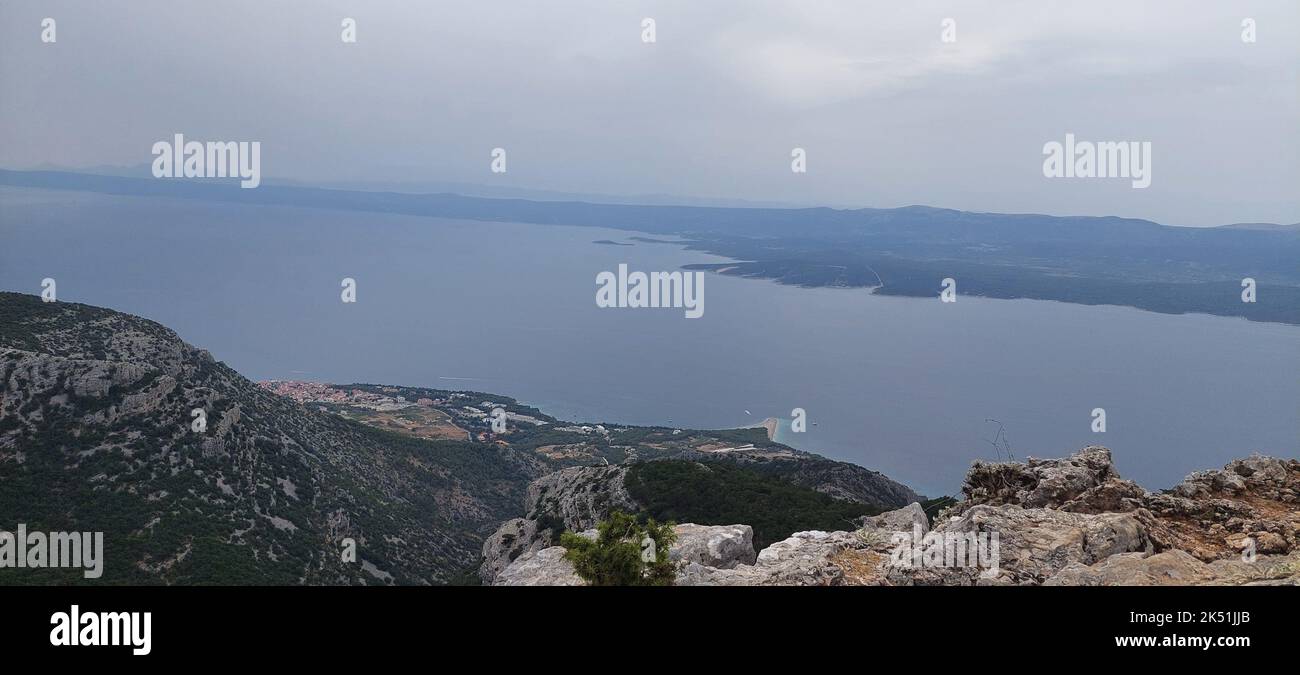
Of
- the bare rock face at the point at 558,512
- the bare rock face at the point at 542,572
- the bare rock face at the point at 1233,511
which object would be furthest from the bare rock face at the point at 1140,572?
the bare rock face at the point at 558,512

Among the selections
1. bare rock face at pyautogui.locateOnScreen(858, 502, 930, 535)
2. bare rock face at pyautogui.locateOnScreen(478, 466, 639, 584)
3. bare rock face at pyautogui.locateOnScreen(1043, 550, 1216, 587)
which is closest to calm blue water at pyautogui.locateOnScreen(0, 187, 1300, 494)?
bare rock face at pyautogui.locateOnScreen(478, 466, 639, 584)

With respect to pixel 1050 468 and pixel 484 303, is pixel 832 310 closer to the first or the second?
pixel 484 303

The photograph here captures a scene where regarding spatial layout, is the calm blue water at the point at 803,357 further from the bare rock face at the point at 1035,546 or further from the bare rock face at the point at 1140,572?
the bare rock face at the point at 1140,572

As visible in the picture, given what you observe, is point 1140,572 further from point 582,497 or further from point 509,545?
point 582,497

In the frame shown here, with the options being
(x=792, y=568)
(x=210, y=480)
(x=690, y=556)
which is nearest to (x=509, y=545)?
(x=210, y=480)

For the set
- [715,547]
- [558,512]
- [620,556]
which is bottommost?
[558,512]
